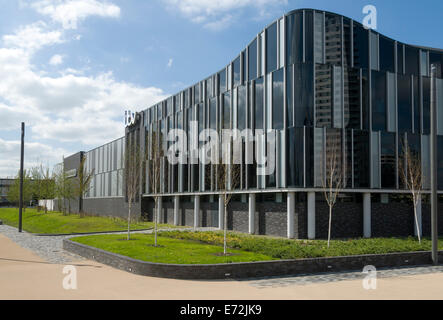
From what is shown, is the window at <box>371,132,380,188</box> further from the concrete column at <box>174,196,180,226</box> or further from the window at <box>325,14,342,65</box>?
the concrete column at <box>174,196,180,226</box>

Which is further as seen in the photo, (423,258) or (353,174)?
(353,174)

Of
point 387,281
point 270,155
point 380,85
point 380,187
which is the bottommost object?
point 387,281

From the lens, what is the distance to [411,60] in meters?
31.6

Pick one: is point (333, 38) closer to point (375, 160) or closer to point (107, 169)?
point (375, 160)

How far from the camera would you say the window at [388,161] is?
29328mm

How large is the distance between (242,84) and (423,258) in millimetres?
18171

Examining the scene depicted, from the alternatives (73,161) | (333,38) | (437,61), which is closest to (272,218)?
(333,38)

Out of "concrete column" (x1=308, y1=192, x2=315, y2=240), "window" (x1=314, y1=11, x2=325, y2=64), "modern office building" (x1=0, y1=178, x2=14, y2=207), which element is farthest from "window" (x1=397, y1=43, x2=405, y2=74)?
"modern office building" (x1=0, y1=178, x2=14, y2=207)

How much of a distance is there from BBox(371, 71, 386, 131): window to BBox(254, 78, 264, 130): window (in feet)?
24.0

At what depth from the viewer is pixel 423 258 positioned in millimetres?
18625

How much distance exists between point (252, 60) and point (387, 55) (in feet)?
30.3

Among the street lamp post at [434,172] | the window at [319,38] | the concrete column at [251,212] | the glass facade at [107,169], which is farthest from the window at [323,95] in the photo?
the glass facade at [107,169]
